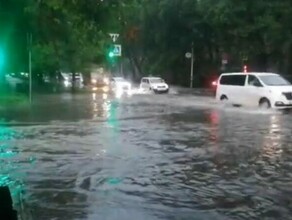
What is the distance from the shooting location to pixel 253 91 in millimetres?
30484

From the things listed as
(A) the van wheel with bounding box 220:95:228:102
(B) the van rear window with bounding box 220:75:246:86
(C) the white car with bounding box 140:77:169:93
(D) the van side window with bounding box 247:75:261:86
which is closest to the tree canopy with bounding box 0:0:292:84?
(C) the white car with bounding box 140:77:169:93

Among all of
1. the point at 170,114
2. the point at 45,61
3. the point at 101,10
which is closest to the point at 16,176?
the point at 101,10

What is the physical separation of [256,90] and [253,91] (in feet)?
0.70

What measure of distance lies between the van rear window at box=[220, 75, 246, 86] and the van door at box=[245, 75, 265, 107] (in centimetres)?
64

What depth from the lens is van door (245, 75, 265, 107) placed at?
3012cm

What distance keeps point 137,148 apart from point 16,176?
4.62 meters

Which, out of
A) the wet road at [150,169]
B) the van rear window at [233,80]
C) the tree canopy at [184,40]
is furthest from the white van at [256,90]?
the wet road at [150,169]

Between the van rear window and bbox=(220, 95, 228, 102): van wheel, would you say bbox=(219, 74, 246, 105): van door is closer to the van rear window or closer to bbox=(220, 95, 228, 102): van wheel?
the van rear window

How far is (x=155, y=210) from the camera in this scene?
8.42 meters

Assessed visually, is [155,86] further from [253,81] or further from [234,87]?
[253,81]

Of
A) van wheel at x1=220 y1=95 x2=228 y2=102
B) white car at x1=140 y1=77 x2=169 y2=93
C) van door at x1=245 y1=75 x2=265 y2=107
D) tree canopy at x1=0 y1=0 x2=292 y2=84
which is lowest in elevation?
white car at x1=140 y1=77 x2=169 y2=93

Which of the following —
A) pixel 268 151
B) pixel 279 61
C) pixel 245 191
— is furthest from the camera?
pixel 279 61

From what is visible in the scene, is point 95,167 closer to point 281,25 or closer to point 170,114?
point 170,114

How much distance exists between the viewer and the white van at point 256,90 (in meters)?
29.1
